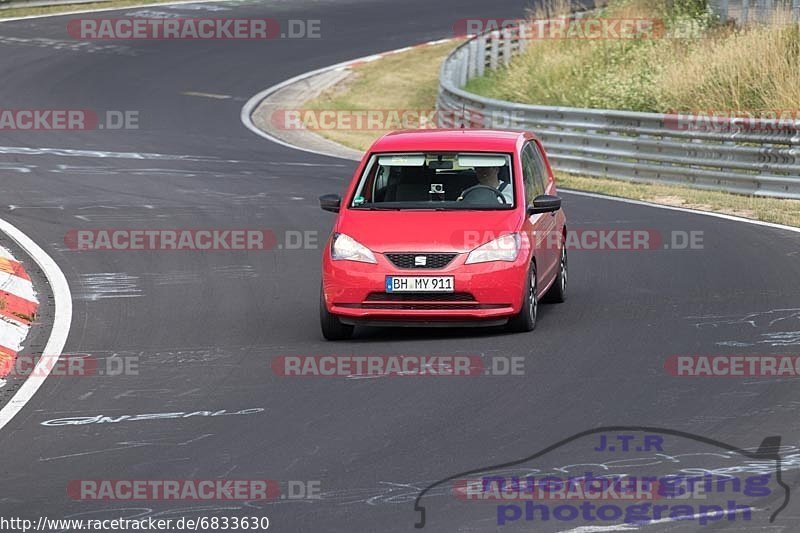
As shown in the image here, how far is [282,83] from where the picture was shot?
35.8 m

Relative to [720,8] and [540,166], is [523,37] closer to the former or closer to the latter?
[720,8]

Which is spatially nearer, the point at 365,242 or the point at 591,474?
the point at 591,474

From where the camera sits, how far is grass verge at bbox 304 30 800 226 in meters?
19.5

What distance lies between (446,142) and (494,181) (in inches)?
22.5

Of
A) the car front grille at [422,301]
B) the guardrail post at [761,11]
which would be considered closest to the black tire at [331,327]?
the car front grille at [422,301]

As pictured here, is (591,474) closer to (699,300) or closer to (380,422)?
(380,422)

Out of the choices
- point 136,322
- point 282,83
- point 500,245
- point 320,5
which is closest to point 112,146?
Answer: point 282,83

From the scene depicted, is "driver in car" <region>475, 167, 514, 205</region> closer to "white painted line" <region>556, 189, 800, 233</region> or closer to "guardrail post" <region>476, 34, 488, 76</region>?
"white painted line" <region>556, 189, 800, 233</region>

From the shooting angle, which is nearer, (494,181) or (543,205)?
(543,205)

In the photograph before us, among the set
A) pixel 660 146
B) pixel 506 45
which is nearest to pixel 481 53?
pixel 506 45

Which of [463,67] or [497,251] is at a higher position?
[497,251]

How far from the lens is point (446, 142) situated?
1265 centimetres

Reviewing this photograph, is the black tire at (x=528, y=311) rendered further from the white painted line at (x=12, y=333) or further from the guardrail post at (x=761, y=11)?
the guardrail post at (x=761, y=11)

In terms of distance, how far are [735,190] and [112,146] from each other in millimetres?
11031
